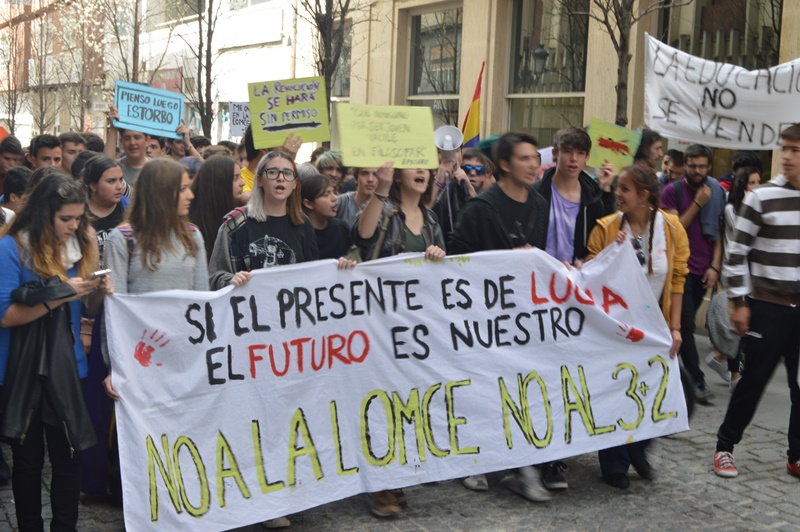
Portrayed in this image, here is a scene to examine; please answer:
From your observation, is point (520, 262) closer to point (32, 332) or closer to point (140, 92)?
point (32, 332)

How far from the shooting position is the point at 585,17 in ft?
44.5

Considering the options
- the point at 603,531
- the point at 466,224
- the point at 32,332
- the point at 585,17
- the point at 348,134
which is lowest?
the point at 603,531

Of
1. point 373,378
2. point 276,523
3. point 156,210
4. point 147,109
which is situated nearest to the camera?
point 156,210

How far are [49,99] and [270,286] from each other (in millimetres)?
32288

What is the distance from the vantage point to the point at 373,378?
497cm

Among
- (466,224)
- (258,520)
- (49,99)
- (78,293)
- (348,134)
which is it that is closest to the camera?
(78,293)

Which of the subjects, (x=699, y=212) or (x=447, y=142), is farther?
(x=699, y=212)

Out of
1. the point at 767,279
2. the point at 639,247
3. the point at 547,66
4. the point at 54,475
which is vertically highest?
the point at 547,66

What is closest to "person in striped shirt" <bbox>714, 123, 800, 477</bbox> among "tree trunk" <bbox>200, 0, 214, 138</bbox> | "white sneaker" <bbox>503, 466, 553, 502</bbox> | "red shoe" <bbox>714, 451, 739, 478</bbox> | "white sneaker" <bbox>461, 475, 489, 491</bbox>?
"red shoe" <bbox>714, 451, 739, 478</bbox>

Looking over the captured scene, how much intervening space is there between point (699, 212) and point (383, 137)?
12.9 ft

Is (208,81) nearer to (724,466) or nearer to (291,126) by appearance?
(291,126)

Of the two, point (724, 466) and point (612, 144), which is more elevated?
point (612, 144)

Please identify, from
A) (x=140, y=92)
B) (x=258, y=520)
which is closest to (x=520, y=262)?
(x=258, y=520)

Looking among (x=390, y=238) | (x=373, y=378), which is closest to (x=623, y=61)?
(x=390, y=238)
